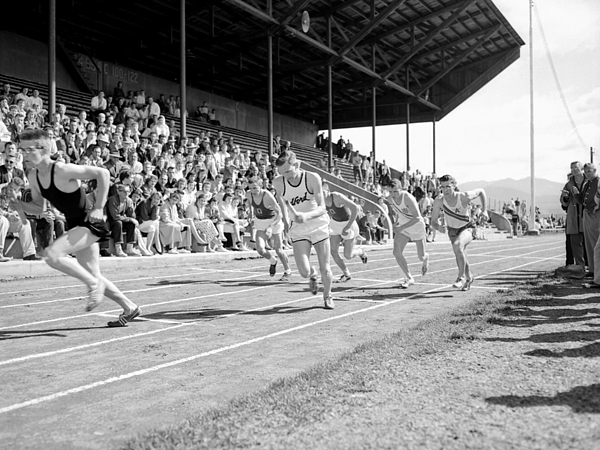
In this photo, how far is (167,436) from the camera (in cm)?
338

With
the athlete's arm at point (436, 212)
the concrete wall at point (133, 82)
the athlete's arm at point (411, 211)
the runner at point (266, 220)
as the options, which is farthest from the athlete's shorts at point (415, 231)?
the concrete wall at point (133, 82)

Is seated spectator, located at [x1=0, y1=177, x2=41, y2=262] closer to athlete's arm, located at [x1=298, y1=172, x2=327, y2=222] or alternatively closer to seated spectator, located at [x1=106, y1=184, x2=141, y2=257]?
seated spectator, located at [x1=106, y1=184, x2=141, y2=257]

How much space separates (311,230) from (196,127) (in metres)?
22.6

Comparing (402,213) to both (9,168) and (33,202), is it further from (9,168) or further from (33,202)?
(9,168)

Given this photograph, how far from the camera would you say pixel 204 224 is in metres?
18.0

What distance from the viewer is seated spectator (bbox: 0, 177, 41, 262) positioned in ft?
41.8

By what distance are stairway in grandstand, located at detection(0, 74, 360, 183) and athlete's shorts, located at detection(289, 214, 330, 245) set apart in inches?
664

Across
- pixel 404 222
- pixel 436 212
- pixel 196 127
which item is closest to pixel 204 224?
pixel 404 222

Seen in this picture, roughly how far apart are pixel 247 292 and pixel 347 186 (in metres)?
22.8

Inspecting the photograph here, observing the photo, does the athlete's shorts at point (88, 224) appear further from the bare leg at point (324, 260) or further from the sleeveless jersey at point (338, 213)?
the sleeveless jersey at point (338, 213)

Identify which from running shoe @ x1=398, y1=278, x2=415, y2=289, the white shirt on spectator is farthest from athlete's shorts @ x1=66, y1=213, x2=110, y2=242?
the white shirt on spectator

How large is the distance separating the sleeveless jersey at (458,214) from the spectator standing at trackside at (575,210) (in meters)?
2.74

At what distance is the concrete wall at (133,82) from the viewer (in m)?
29.8

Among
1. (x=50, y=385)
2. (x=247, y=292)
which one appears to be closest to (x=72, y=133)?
(x=247, y=292)
